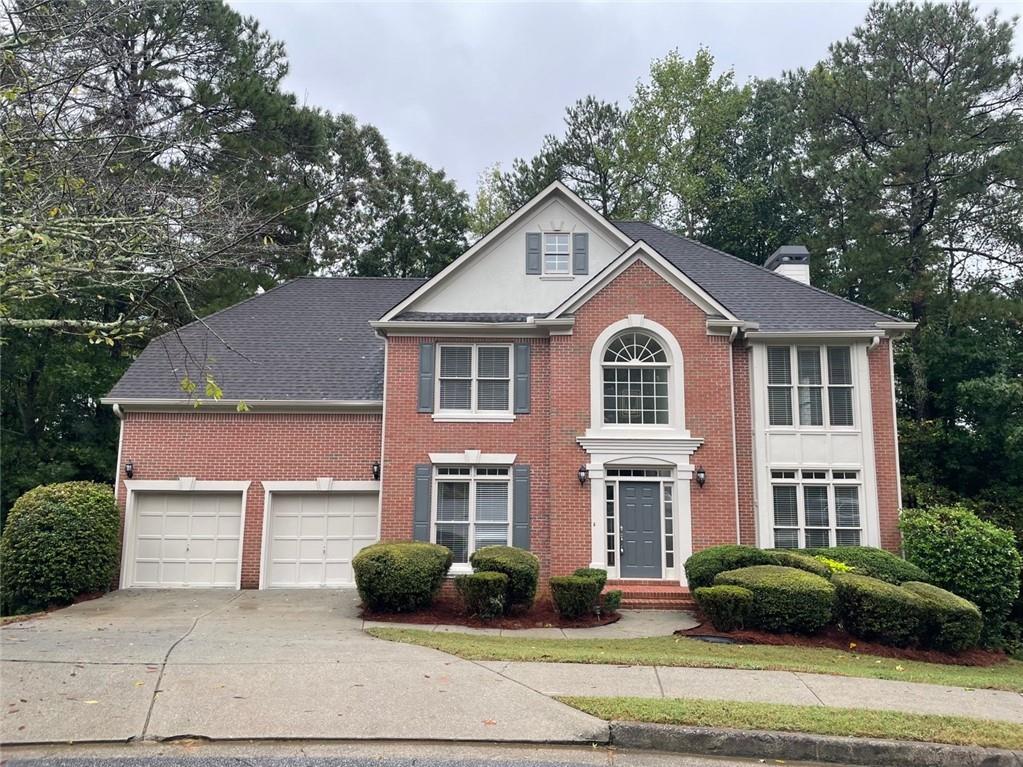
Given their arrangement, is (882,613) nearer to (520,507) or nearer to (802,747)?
(802,747)

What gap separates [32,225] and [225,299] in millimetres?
17401

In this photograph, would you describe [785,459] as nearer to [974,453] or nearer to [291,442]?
[974,453]

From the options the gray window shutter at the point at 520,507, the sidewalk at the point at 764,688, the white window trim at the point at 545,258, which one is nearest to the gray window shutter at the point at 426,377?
the gray window shutter at the point at 520,507

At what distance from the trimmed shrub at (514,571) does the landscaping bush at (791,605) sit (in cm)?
345

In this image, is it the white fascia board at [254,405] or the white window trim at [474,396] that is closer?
the white window trim at [474,396]

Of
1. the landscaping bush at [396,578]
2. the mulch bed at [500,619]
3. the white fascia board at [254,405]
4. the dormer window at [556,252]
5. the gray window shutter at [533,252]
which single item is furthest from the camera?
the dormer window at [556,252]

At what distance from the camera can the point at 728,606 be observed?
35.9 feet

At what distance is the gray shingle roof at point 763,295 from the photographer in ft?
50.2

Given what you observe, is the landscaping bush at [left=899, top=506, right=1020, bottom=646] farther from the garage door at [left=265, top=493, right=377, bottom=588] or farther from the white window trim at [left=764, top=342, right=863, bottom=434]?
the garage door at [left=265, top=493, right=377, bottom=588]

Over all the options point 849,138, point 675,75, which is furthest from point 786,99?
point 675,75

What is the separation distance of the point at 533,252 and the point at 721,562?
24.1 ft

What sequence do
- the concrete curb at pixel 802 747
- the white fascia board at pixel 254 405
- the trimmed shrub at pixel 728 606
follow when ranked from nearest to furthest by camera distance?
the concrete curb at pixel 802 747, the trimmed shrub at pixel 728 606, the white fascia board at pixel 254 405

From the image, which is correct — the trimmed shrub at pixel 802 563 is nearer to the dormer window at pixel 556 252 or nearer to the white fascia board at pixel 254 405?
the dormer window at pixel 556 252

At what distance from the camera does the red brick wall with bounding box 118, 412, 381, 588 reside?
15.2 metres
